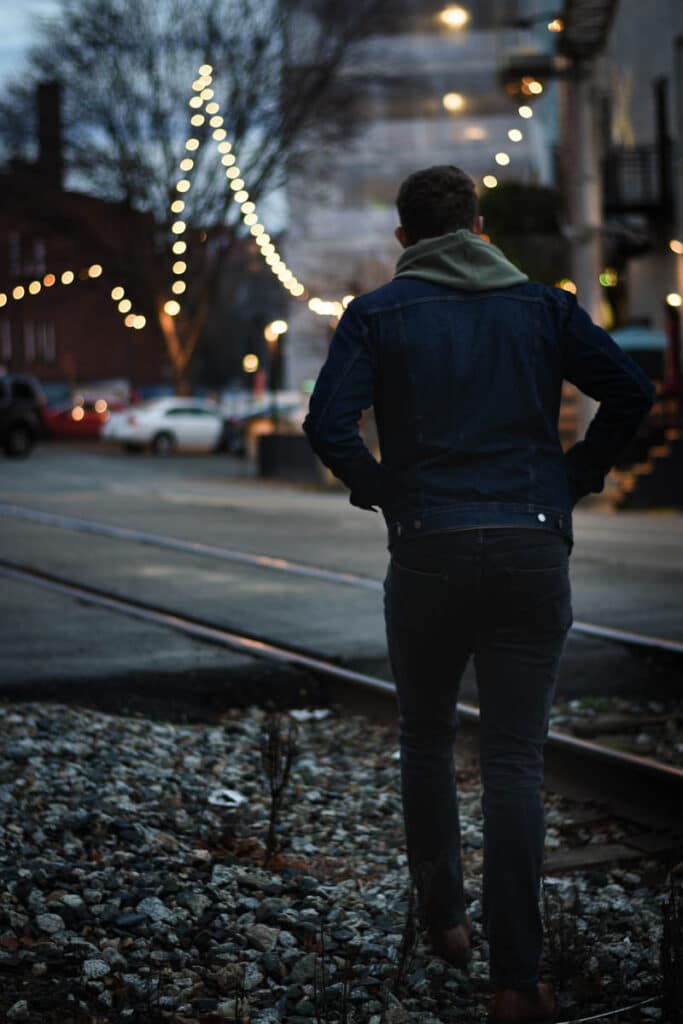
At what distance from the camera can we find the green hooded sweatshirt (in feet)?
12.3

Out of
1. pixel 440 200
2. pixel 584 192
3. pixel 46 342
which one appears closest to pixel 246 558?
pixel 440 200

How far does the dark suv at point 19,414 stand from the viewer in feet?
114

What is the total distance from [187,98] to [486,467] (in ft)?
133

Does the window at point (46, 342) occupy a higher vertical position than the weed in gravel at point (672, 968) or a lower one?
higher

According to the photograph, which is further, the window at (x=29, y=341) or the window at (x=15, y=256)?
the window at (x=29, y=341)

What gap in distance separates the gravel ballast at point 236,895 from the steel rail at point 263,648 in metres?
0.25

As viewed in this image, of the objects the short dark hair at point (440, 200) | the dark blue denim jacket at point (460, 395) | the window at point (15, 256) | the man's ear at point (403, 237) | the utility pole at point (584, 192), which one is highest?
the window at point (15, 256)

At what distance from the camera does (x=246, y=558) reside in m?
13.6

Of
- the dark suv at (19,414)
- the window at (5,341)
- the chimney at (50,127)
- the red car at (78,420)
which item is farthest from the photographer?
the window at (5,341)

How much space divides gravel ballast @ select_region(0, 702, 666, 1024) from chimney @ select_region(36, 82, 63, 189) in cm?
3835

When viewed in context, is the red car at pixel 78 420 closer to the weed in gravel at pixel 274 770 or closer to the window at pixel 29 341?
the window at pixel 29 341

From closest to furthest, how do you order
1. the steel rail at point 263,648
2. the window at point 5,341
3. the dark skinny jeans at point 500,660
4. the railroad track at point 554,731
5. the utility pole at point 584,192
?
the dark skinny jeans at point 500,660 → the railroad track at point 554,731 → the steel rail at point 263,648 → the utility pole at point 584,192 → the window at point 5,341

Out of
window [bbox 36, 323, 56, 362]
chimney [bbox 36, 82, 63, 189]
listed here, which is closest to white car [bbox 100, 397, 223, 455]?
chimney [bbox 36, 82, 63, 189]

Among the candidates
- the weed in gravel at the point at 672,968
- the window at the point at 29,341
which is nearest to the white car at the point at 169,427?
the weed in gravel at the point at 672,968
